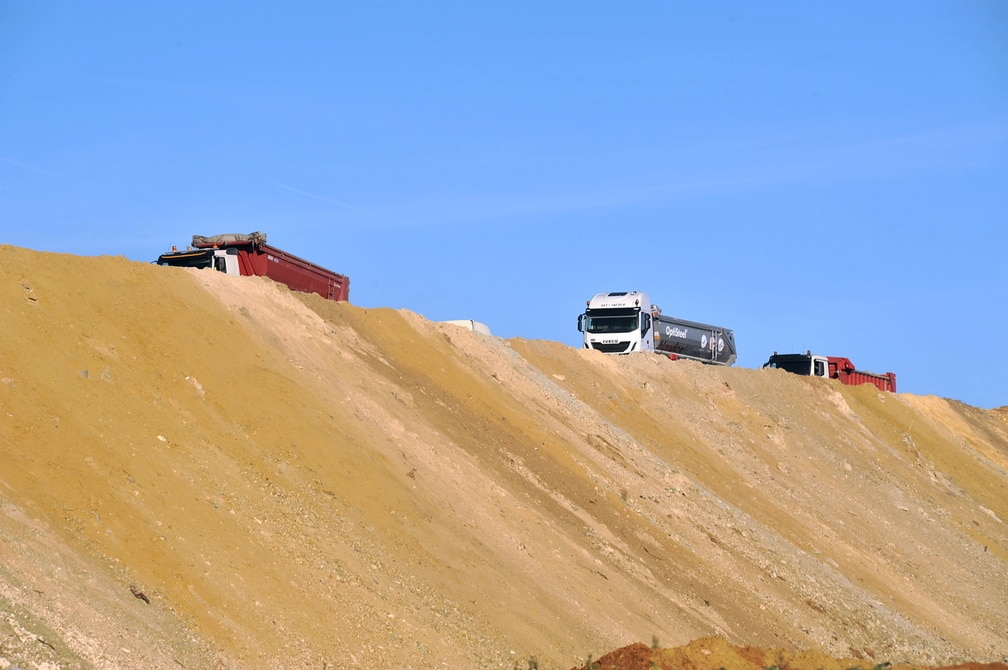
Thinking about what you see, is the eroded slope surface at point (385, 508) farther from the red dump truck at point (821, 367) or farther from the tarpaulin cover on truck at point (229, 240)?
the red dump truck at point (821, 367)

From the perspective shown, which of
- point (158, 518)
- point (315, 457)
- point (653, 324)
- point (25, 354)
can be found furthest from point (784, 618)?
point (653, 324)

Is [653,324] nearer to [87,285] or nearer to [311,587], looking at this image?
[87,285]

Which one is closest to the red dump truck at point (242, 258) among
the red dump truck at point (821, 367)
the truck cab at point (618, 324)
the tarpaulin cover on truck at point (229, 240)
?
the tarpaulin cover on truck at point (229, 240)

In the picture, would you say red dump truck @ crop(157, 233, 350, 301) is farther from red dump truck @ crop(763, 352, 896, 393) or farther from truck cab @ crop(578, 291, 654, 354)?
red dump truck @ crop(763, 352, 896, 393)

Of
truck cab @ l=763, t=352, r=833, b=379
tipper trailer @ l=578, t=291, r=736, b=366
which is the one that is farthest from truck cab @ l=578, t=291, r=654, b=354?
truck cab @ l=763, t=352, r=833, b=379

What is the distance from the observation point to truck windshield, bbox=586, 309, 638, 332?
170 ft

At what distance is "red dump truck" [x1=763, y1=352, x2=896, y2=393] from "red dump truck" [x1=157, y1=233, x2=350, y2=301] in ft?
105

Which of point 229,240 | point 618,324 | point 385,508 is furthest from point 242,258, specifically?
point 618,324

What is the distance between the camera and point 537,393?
3772 centimetres

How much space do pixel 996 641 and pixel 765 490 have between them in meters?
8.32

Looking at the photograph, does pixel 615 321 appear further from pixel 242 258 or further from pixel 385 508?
pixel 385 508

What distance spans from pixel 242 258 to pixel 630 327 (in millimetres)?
21750

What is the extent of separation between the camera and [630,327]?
2036 inches

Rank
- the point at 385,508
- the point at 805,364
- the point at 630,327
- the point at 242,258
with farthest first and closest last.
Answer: the point at 805,364, the point at 630,327, the point at 242,258, the point at 385,508
